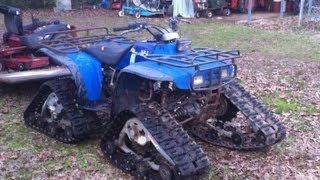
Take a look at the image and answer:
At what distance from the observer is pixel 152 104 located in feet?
14.3

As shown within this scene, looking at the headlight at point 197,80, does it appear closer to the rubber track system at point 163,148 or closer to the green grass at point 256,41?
the rubber track system at point 163,148

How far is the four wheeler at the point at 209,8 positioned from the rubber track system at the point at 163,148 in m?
12.4

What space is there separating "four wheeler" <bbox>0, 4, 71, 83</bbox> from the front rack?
204cm

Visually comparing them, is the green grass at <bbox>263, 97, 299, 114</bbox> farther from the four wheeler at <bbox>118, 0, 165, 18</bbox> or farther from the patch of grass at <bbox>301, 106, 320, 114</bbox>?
the four wheeler at <bbox>118, 0, 165, 18</bbox>

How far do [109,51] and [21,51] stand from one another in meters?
2.41

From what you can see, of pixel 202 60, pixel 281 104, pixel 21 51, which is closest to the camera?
pixel 202 60

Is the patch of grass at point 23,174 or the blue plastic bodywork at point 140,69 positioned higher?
the blue plastic bodywork at point 140,69

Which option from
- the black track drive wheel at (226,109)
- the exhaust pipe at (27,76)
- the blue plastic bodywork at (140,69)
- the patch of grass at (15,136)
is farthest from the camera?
the exhaust pipe at (27,76)

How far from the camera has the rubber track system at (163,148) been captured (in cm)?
390

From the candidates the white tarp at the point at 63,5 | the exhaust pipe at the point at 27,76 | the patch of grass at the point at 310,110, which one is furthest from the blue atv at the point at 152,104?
the white tarp at the point at 63,5

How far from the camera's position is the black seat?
4.76 m

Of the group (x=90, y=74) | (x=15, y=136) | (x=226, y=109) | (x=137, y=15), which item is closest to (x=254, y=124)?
(x=226, y=109)

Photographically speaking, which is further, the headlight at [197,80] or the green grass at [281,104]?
the green grass at [281,104]

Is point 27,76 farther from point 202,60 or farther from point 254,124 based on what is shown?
point 254,124
